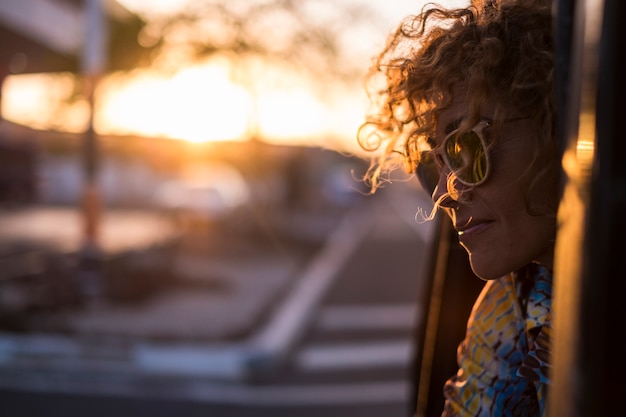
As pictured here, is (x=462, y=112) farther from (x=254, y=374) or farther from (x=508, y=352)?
(x=254, y=374)

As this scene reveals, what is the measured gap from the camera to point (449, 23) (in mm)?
1571

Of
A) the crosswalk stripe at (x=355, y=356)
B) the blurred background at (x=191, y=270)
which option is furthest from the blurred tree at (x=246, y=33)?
the crosswalk stripe at (x=355, y=356)

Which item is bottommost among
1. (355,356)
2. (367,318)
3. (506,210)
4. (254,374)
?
(254,374)

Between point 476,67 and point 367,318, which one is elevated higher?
point 476,67

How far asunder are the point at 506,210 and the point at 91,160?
1044cm

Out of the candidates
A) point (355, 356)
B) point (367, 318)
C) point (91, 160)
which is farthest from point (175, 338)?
point (91, 160)

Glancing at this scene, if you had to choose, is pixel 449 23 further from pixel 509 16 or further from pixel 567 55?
pixel 567 55

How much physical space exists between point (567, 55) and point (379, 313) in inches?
408

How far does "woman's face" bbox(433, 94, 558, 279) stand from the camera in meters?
1.43

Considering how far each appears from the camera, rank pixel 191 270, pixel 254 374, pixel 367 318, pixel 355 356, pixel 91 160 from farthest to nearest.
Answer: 1. pixel 191 270
2. pixel 91 160
3. pixel 367 318
4. pixel 355 356
5. pixel 254 374

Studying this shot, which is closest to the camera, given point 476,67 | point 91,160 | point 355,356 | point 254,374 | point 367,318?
point 476,67

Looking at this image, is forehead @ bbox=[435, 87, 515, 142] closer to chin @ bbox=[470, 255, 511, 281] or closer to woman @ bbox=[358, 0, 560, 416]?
woman @ bbox=[358, 0, 560, 416]

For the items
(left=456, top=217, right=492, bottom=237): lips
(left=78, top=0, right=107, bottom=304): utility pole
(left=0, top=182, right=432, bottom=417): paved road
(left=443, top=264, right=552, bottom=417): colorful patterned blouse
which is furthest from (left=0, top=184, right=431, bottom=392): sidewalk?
(left=456, top=217, right=492, bottom=237): lips

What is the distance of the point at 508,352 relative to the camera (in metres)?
1.50
